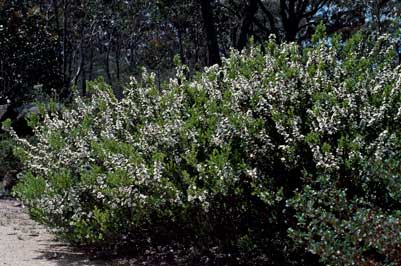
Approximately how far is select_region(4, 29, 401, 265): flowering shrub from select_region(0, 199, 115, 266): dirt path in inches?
11.4

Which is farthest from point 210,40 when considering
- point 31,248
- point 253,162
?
point 253,162

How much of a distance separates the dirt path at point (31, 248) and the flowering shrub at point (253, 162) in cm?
29

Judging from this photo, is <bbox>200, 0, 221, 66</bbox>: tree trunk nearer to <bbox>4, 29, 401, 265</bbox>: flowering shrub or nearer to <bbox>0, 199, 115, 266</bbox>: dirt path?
<bbox>0, 199, 115, 266</bbox>: dirt path

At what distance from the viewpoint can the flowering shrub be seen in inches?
180

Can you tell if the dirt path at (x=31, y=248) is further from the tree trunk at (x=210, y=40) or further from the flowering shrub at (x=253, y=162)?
the tree trunk at (x=210, y=40)

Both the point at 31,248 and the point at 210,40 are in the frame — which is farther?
the point at 210,40

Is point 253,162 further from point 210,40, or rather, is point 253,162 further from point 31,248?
point 210,40

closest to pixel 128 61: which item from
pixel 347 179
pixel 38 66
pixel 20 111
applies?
pixel 38 66

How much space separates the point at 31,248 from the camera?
265 inches

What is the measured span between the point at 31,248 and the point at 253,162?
2935mm

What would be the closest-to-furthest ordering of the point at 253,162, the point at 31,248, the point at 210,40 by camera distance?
the point at 253,162 → the point at 31,248 → the point at 210,40

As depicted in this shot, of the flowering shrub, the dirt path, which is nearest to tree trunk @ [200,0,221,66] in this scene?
the dirt path

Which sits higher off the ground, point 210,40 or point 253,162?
point 210,40

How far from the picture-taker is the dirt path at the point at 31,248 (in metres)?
6.03
